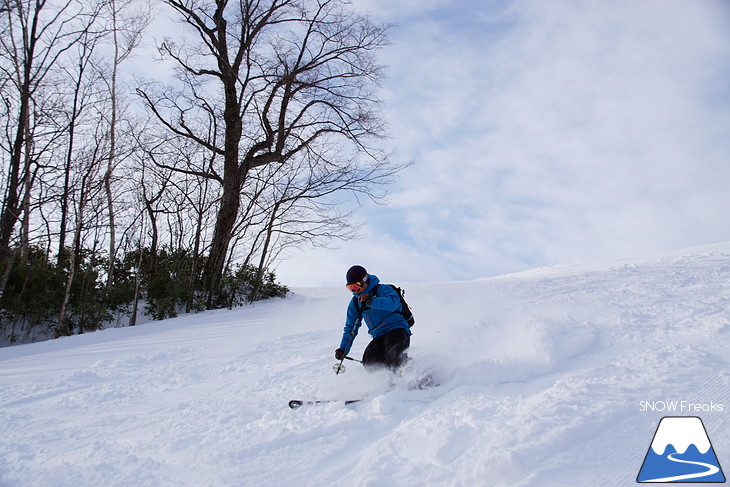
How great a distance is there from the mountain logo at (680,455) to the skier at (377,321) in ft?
7.78

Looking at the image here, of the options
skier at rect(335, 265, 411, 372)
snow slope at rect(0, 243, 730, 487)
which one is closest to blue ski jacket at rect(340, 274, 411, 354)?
skier at rect(335, 265, 411, 372)

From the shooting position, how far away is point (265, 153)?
14.9 m

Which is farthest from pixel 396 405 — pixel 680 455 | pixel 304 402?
pixel 680 455

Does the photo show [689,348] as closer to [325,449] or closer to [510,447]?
[510,447]

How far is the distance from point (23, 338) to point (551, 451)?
38.5 feet

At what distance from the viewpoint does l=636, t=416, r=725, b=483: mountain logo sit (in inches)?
97.9

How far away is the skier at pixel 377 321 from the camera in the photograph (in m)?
4.90

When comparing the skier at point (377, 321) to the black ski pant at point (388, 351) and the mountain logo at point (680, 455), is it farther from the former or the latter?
the mountain logo at point (680, 455)

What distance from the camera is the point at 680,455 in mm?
2736

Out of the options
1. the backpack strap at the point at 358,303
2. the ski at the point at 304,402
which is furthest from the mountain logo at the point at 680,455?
the backpack strap at the point at 358,303

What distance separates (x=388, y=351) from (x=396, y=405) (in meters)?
0.99

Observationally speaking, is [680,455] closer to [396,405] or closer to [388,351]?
[396,405]

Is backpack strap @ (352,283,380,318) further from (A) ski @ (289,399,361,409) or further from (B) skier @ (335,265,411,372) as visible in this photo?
(A) ski @ (289,399,361,409)

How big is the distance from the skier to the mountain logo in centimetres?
237
